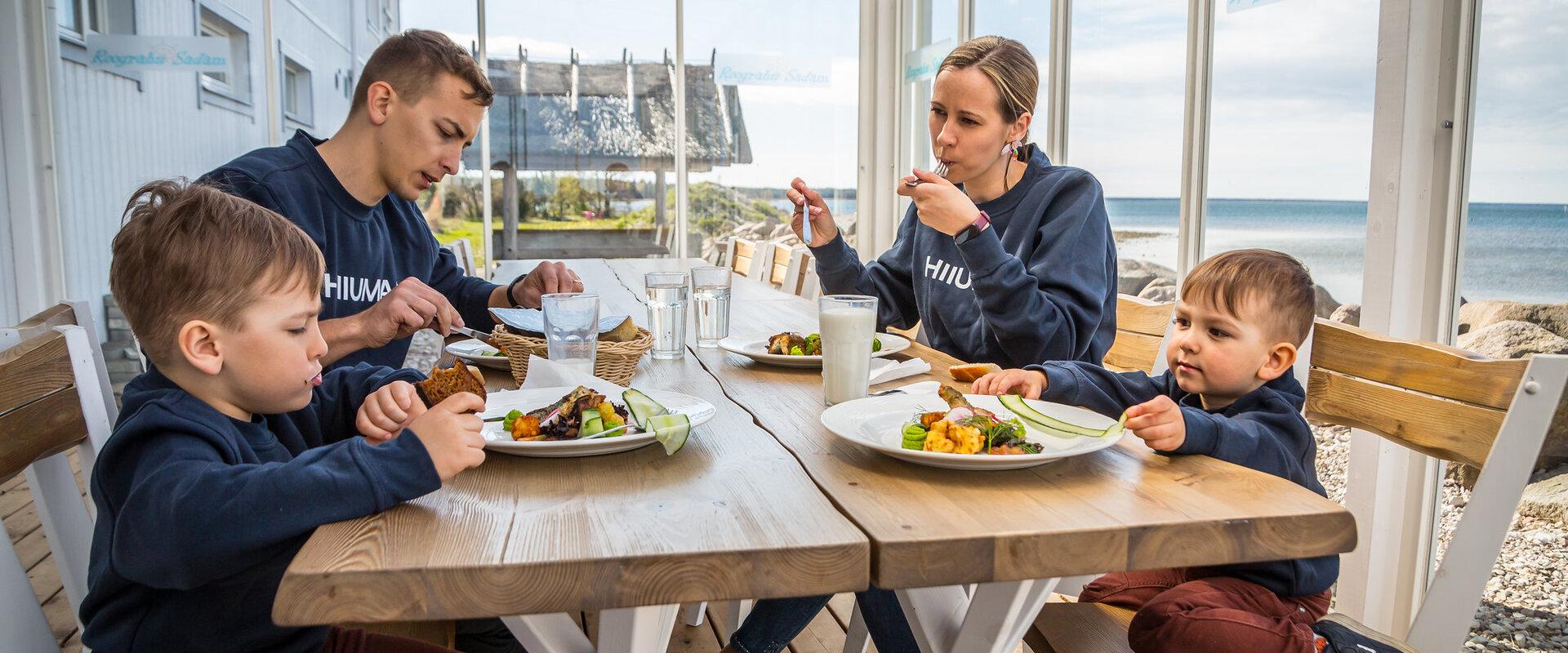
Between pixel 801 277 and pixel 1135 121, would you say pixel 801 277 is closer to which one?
pixel 801 277

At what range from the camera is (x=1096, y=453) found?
1103 millimetres

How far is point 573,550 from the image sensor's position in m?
0.78

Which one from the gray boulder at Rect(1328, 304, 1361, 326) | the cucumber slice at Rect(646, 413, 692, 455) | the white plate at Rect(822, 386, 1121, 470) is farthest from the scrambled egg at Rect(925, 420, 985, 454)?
the gray boulder at Rect(1328, 304, 1361, 326)

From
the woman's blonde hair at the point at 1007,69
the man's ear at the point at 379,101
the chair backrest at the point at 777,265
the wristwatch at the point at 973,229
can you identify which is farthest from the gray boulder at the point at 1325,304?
the man's ear at the point at 379,101

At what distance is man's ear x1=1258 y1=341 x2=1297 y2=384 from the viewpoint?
57.4 inches

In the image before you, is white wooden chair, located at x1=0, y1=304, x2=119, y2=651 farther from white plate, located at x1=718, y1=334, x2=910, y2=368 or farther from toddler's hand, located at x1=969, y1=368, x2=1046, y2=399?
toddler's hand, located at x1=969, y1=368, x2=1046, y2=399

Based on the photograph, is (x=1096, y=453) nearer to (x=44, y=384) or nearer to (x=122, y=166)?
(x=44, y=384)

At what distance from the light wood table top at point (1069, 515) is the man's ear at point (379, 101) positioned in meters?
1.20

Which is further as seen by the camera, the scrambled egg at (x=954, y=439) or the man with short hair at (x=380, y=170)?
the man with short hair at (x=380, y=170)

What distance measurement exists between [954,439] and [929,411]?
0.19 meters

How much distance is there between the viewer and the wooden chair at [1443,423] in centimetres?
112

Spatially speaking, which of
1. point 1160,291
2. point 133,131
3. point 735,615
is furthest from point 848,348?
point 133,131

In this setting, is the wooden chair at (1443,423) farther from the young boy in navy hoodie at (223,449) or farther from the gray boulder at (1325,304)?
the gray boulder at (1325,304)

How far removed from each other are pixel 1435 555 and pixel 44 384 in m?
2.52
